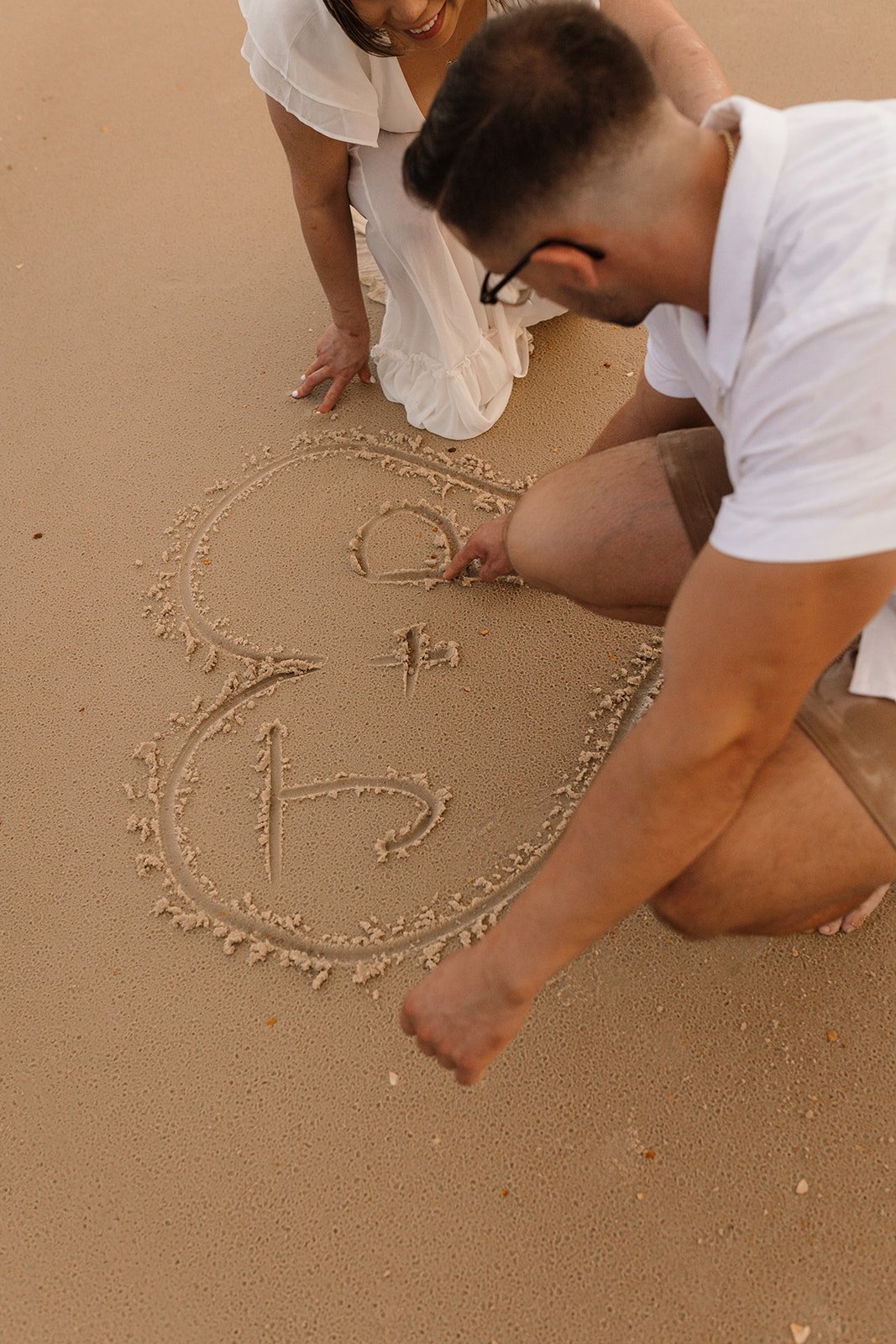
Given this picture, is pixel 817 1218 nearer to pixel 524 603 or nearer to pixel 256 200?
pixel 524 603

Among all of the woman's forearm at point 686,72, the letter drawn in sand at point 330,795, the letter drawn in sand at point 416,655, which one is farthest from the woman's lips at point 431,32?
the letter drawn in sand at point 330,795

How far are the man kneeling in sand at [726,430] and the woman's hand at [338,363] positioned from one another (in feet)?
3.67

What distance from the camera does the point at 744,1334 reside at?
45.9 inches

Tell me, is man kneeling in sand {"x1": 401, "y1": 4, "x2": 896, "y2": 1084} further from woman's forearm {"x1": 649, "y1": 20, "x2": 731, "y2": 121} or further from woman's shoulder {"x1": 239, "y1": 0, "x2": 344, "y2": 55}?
woman's shoulder {"x1": 239, "y1": 0, "x2": 344, "y2": 55}

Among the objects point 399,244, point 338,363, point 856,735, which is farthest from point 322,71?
point 856,735

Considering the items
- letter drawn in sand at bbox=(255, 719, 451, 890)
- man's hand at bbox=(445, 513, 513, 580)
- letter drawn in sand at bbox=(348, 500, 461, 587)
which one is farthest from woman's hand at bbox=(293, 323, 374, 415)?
letter drawn in sand at bbox=(255, 719, 451, 890)

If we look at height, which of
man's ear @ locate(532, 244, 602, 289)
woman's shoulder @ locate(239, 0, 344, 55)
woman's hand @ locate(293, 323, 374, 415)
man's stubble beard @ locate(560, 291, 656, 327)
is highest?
woman's shoulder @ locate(239, 0, 344, 55)

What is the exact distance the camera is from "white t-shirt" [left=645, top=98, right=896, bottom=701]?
892 mm

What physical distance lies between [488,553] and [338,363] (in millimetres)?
645

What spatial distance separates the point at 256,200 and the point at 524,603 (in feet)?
4.91

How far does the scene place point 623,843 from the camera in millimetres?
1048

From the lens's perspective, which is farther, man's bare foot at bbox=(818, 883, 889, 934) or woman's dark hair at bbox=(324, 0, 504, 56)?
woman's dark hair at bbox=(324, 0, 504, 56)

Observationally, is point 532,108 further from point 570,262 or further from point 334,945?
point 334,945

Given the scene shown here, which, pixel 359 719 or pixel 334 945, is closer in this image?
pixel 334 945
